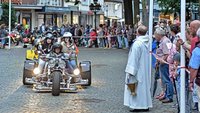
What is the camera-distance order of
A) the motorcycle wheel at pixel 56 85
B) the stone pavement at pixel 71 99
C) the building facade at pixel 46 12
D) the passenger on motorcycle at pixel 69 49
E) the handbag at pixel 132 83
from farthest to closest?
the building facade at pixel 46 12 < the passenger on motorcycle at pixel 69 49 < the motorcycle wheel at pixel 56 85 < the stone pavement at pixel 71 99 < the handbag at pixel 132 83

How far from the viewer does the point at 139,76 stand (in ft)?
37.0

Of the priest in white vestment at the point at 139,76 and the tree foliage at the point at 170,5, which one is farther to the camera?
the tree foliage at the point at 170,5

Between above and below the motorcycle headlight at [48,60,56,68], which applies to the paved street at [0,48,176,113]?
below

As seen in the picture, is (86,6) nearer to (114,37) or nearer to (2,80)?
(114,37)

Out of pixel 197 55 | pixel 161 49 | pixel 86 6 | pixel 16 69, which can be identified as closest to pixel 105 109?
pixel 161 49

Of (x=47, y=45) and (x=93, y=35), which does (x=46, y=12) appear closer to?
(x=93, y=35)

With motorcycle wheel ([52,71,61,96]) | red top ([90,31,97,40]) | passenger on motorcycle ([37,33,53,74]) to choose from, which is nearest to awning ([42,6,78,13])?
red top ([90,31,97,40])

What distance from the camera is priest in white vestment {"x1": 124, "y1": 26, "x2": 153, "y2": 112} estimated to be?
11266mm

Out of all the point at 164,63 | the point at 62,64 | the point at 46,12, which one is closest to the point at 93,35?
the point at 46,12

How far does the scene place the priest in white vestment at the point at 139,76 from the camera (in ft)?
37.0

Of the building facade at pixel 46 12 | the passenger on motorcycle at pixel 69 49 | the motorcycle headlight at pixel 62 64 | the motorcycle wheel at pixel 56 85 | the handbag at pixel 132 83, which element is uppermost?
the building facade at pixel 46 12

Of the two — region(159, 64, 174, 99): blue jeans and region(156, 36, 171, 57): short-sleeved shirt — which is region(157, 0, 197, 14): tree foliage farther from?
region(159, 64, 174, 99): blue jeans

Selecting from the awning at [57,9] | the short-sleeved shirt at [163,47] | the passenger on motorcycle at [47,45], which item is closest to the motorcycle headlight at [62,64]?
the passenger on motorcycle at [47,45]

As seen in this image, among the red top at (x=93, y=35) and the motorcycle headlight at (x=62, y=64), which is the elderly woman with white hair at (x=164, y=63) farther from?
the red top at (x=93, y=35)
